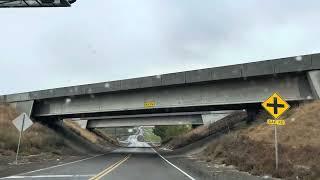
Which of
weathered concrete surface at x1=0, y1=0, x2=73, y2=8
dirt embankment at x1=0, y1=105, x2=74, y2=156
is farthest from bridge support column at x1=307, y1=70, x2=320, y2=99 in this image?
dirt embankment at x1=0, y1=105, x2=74, y2=156

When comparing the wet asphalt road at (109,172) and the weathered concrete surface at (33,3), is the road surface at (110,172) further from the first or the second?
the weathered concrete surface at (33,3)

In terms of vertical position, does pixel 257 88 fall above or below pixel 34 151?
above

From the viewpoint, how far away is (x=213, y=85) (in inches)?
1258

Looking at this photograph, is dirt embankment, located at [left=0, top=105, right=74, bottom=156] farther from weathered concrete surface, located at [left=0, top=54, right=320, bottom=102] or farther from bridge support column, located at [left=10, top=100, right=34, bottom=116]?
weathered concrete surface, located at [left=0, top=54, right=320, bottom=102]

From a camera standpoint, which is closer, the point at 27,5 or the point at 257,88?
the point at 27,5

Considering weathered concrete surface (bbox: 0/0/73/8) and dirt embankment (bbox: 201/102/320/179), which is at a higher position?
weathered concrete surface (bbox: 0/0/73/8)

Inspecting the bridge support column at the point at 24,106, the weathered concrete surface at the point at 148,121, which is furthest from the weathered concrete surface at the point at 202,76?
the weathered concrete surface at the point at 148,121

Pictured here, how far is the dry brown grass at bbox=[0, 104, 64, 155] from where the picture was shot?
1231 inches

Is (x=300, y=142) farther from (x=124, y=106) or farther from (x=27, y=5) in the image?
(x=124, y=106)

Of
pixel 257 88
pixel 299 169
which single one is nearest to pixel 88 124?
pixel 257 88

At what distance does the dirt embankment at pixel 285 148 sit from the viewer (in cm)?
1524

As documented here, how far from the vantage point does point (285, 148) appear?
19641 millimetres

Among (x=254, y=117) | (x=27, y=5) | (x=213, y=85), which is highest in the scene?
(x=27, y=5)

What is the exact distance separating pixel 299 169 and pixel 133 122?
56.0m
